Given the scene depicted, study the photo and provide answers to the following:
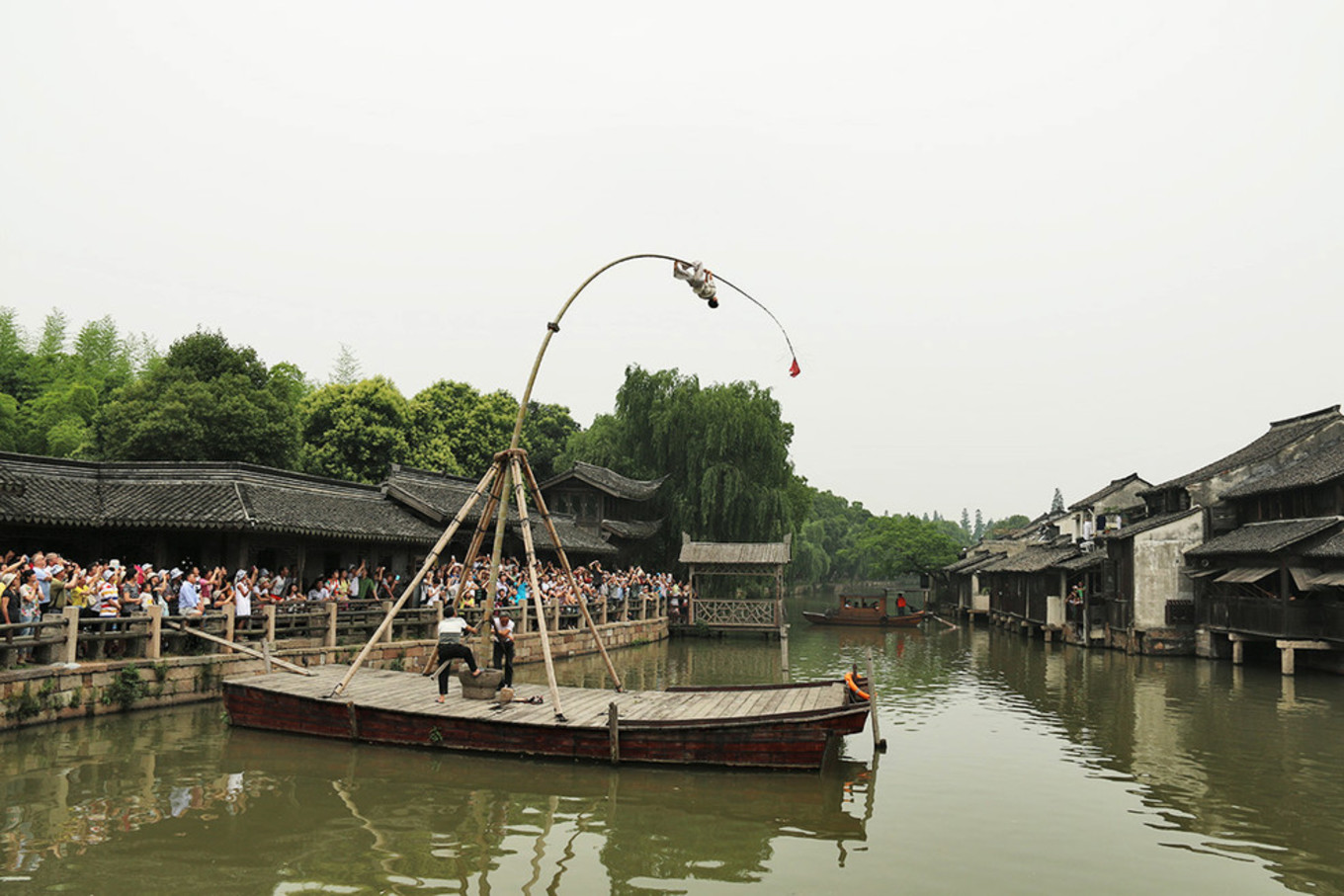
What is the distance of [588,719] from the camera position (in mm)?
13664

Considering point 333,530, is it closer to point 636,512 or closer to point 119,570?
point 119,570

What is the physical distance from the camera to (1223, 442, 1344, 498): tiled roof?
27.2m

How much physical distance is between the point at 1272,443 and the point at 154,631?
36764 millimetres

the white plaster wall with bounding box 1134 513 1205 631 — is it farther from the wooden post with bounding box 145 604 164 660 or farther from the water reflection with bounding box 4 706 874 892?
the wooden post with bounding box 145 604 164 660

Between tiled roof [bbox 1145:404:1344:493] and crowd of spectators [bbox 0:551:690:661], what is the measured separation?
21.6m

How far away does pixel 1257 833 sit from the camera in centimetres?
1087

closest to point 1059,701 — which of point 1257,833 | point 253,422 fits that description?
point 1257,833

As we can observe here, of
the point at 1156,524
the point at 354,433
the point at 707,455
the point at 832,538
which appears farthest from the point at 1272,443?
the point at 832,538

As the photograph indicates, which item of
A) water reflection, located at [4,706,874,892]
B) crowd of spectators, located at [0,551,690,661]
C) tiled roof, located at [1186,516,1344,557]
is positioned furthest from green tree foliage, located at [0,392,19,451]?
tiled roof, located at [1186,516,1344,557]

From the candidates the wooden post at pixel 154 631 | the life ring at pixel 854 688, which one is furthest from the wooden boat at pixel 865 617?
the wooden post at pixel 154 631

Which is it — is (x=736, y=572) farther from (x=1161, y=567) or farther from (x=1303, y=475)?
(x=1303, y=475)

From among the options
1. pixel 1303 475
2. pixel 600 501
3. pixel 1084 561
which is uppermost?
pixel 1303 475

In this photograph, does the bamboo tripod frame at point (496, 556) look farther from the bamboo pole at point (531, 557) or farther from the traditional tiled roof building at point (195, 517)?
the traditional tiled roof building at point (195, 517)

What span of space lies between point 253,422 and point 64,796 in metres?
32.0
